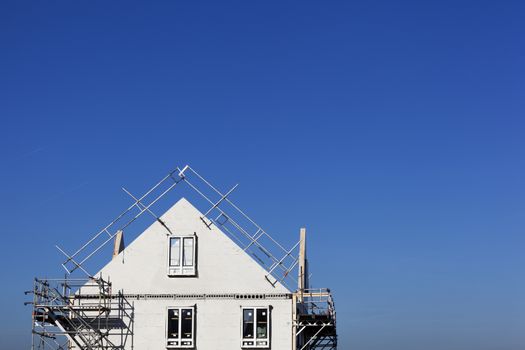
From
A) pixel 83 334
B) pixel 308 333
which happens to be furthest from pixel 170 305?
pixel 308 333

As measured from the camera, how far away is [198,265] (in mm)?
49688

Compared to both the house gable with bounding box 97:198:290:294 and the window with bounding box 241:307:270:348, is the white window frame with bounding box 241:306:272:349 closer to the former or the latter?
the window with bounding box 241:307:270:348

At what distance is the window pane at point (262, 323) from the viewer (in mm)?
48062

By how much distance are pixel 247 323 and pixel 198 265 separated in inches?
170

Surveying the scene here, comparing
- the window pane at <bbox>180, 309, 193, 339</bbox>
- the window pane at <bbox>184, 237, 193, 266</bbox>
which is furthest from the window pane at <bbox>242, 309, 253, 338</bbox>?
the window pane at <bbox>184, 237, 193, 266</bbox>

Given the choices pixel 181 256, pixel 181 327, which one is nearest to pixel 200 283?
pixel 181 256

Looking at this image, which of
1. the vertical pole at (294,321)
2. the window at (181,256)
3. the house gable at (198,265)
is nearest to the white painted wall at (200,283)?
the house gable at (198,265)

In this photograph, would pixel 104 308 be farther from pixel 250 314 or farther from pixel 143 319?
pixel 250 314

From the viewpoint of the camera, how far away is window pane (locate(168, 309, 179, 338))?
160 ft

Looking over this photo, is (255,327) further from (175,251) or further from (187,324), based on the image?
(175,251)

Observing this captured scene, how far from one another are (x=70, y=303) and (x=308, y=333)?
14.3 m

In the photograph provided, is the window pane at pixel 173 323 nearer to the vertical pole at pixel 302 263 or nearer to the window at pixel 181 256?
the window at pixel 181 256

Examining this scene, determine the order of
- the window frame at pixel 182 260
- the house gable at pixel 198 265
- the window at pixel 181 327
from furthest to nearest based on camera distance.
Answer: the window frame at pixel 182 260 → the house gable at pixel 198 265 → the window at pixel 181 327

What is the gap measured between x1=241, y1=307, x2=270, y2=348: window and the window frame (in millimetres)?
3806
